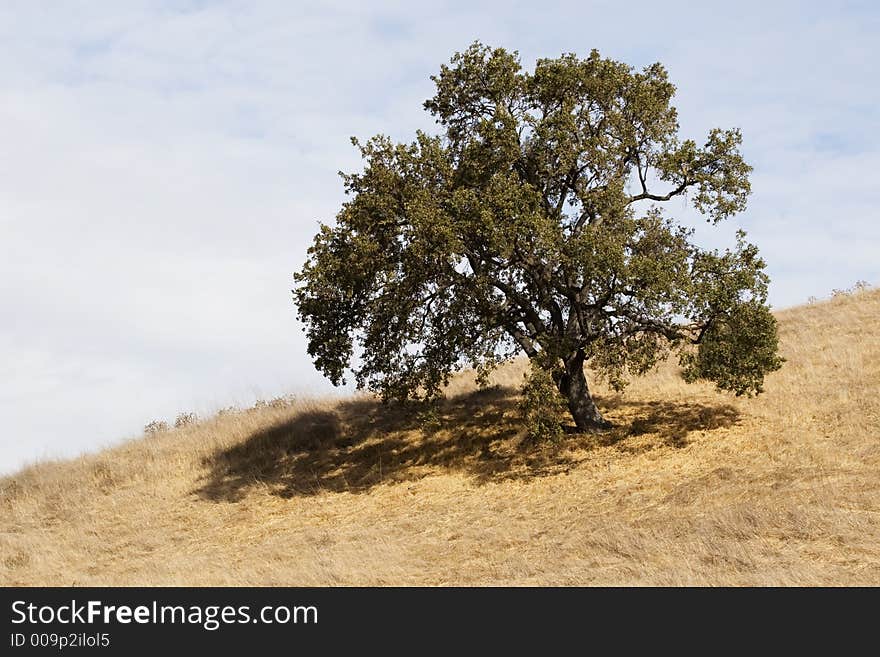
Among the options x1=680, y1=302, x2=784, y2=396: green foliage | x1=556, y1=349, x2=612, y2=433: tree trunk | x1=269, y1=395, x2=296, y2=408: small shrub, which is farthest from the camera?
x1=269, y1=395, x2=296, y2=408: small shrub

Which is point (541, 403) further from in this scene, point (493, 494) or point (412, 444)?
point (412, 444)

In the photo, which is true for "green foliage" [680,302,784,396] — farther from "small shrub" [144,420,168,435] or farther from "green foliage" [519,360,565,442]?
"small shrub" [144,420,168,435]

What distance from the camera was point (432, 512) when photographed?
87.2 feet

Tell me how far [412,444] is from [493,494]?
673 centimetres

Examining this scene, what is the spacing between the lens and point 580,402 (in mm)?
30312

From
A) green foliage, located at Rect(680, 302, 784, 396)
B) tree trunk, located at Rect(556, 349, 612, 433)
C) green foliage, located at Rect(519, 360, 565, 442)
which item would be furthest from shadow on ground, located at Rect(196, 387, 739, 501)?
green foliage, located at Rect(680, 302, 784, 396)

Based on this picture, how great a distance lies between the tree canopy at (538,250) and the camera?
26.3 metres

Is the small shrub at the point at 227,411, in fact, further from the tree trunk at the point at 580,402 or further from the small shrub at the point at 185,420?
the tree trunk at the point at 580,402

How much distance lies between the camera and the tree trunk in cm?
2992

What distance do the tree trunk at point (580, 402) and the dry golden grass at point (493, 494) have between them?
0.73 metres

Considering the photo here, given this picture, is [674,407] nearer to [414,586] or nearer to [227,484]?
[414,586]

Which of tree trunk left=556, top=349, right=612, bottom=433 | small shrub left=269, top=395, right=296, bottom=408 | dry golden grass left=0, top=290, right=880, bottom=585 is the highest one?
small shrub left=269, top=395, right=296, bottom=408

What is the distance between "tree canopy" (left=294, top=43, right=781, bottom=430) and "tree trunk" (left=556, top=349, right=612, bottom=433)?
0.06 metres

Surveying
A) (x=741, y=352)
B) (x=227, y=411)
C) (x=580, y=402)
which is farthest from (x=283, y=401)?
(x=741, y=352)
